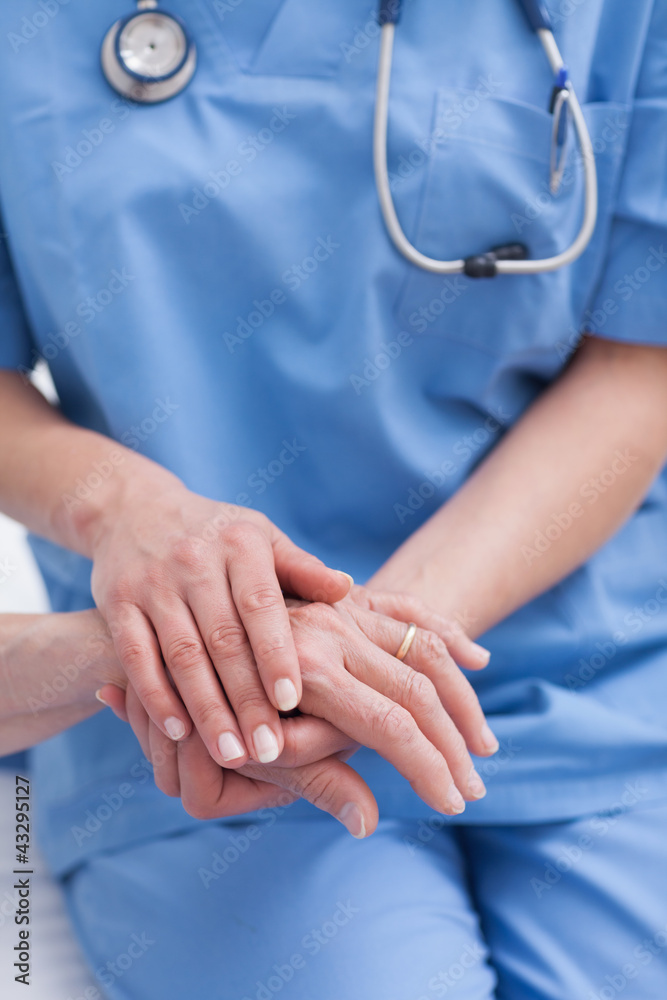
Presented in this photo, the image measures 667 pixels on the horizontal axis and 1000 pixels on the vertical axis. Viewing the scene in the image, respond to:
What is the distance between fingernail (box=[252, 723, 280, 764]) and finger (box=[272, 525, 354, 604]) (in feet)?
0.42

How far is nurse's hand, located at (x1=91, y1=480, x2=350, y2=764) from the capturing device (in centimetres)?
62

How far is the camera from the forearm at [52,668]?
0.71 metres

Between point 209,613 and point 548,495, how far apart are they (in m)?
0.37

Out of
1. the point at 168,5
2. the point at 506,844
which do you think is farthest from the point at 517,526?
the point at 168,5

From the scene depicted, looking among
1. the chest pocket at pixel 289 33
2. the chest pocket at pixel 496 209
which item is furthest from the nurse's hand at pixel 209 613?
the chest pocket at pixel 289 33

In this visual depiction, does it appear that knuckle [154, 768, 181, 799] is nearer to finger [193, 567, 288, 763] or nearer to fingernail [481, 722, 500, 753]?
finger [193, 567, 288, 763]

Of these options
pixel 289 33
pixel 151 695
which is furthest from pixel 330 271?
pixel 151 695

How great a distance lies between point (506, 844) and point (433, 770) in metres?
0.22

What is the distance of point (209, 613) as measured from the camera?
64 centimetres

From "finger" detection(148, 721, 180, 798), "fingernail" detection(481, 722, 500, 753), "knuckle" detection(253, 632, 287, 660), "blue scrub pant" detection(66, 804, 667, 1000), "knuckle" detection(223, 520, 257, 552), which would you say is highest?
"knuckle" detection(223, 520, 257, 552)

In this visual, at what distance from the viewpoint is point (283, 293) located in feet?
2.62

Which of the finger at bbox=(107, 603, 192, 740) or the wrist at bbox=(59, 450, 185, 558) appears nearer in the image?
the finger at bbox=(107, 603, 192, 740)

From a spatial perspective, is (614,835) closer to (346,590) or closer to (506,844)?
(506,844)

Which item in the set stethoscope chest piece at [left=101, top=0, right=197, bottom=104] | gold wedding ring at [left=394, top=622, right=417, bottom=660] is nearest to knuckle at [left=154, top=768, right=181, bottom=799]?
gold wedding ring at [left=394, top=622, right=417, bottom=660]
